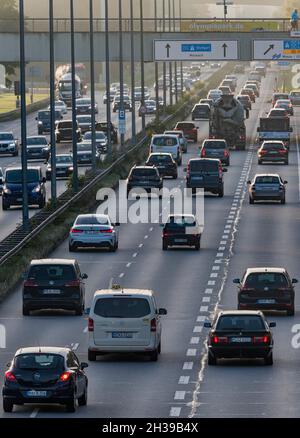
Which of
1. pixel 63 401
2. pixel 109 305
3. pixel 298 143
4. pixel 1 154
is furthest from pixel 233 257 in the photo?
pixel 298 143

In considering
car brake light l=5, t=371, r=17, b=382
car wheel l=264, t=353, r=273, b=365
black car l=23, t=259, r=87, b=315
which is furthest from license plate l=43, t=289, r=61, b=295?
car brake light l=5, t=371, r=17, b=382

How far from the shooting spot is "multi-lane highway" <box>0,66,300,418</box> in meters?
39.5

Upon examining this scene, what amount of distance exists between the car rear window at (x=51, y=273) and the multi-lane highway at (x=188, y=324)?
120 cm

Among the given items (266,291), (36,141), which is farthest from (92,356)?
(36,141)

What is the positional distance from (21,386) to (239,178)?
7189 cm

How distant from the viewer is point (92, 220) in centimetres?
7281

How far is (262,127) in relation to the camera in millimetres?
131750

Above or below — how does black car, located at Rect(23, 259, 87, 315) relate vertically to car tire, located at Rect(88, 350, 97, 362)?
above

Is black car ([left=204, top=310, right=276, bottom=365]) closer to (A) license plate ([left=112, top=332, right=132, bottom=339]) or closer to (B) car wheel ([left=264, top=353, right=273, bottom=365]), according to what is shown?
(B) car wheel ([left=264, top=353, right=273, bottom=365])

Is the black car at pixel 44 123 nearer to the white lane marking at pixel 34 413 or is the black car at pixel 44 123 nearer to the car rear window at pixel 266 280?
the car rear window at pixel 266 280

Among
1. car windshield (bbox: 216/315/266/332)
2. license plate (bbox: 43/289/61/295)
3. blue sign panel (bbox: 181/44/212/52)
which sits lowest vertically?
license plate (bbox: 43/289/61/295)

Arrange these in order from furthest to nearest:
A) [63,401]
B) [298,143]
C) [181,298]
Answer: [298,143] < [181,298] < [63,401]

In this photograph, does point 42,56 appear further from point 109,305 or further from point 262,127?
point 109,305

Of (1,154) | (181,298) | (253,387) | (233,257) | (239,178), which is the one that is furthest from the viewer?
(1,154)
